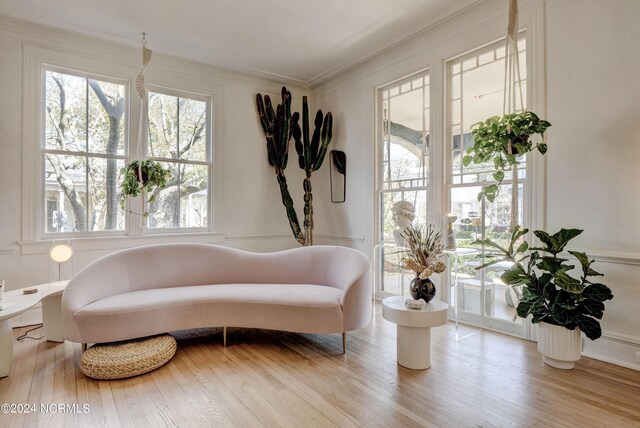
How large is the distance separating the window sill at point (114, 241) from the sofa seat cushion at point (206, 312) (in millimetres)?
1187

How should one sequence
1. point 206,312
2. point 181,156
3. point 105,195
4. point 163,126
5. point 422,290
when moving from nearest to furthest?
point 422,290
point 206,312
point 105,195
point 163,126
point 181,156

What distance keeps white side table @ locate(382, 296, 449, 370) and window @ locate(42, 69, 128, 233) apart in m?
3.30

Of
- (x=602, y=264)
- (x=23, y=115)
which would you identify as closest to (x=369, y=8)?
(x=602, y=264)

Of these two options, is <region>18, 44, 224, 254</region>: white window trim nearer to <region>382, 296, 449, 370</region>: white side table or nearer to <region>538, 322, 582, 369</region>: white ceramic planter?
<region>382, 296, 449, 370</region>: white side table

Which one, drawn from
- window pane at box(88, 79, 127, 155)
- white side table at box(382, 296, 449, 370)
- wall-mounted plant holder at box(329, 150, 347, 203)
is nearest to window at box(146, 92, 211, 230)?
window pane at box(88, 79, 127, 155)

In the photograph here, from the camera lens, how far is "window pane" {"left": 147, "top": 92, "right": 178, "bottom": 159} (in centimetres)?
416

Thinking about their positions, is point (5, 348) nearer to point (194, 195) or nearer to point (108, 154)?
point (108, 154)

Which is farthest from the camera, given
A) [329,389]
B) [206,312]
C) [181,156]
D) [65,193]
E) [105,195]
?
[181,156]

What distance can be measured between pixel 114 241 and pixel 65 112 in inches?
58.1

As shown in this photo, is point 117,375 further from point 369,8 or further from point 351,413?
point 369,8

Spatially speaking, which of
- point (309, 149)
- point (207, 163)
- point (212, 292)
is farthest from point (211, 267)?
point (309, 149)

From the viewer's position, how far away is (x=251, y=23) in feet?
11.7

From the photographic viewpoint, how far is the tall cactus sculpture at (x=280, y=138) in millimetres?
4832

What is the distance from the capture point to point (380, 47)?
13.3ft
